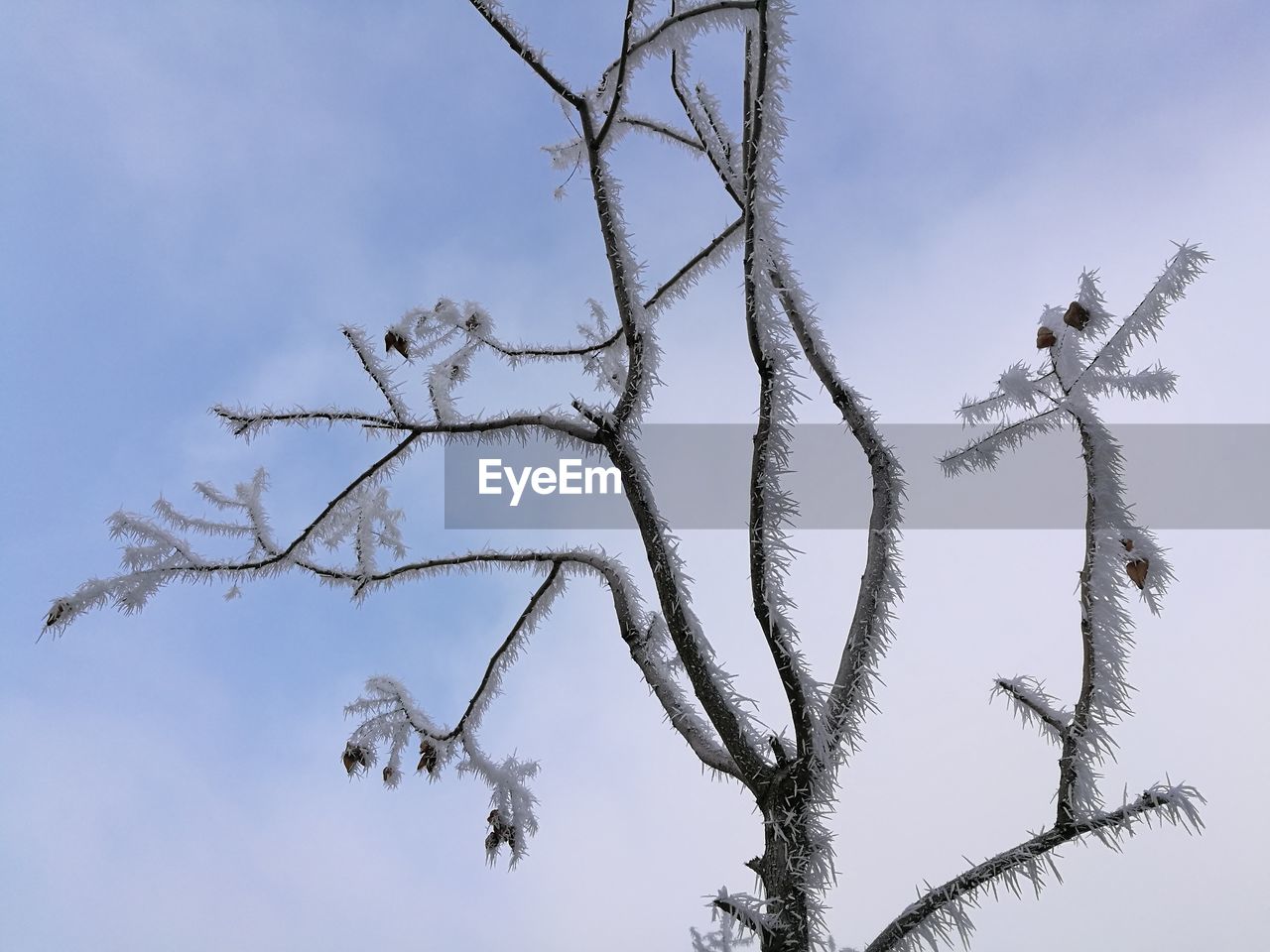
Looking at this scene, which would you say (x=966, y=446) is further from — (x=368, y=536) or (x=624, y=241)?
(x=368, y=536)

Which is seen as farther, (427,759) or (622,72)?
(427,759)

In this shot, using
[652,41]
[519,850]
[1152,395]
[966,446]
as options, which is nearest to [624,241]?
[652,41]

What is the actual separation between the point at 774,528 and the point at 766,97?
2.82 ft

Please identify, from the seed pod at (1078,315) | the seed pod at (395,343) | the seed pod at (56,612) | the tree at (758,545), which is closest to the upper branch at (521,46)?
the tree at (758,545)

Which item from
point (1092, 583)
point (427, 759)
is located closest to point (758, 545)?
point (1092, 583)

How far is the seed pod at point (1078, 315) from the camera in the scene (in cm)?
153

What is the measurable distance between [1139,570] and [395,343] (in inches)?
70.1

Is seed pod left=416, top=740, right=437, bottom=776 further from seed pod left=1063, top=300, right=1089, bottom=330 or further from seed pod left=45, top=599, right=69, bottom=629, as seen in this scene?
seed pod left=1063, top=300, right=1089, bottom=330

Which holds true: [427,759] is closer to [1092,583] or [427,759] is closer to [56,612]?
[56,612]

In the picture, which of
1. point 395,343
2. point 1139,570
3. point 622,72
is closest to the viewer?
point 1139,570

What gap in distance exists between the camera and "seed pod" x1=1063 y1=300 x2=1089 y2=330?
1.53 metres

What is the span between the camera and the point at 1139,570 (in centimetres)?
146

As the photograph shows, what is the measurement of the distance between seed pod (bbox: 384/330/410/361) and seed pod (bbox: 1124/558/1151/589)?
1.74 metres

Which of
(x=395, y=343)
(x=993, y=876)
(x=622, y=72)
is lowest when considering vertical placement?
(x=993, y=876)
